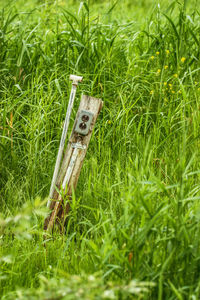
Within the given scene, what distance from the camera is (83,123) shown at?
2867mm

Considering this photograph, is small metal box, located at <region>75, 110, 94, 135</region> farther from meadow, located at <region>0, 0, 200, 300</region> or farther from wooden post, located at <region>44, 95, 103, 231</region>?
meadow, located at <region>0, 0, 200, 300</region>

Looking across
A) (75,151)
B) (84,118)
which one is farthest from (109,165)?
(84,118)

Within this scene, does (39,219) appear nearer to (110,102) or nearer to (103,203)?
(103,203)

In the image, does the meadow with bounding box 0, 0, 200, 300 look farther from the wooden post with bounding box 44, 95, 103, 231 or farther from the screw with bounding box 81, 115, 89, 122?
the screw with bounding box 81, 115, 89, 122

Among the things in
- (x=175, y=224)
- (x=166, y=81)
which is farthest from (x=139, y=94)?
(x=175, y=224)

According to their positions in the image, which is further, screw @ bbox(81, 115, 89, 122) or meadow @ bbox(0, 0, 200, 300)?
screw @ bbox(81, 115, 89, 122)

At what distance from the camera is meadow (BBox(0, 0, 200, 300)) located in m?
2.08

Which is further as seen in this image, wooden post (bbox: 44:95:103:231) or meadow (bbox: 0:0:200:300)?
wooden post (bbox: 44:95:103:231)

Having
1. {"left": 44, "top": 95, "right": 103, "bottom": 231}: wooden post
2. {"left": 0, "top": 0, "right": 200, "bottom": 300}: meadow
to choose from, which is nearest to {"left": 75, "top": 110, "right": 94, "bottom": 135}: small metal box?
{"left": 44, "top": 95, "right": 103, "bottom": 231}: wooden post

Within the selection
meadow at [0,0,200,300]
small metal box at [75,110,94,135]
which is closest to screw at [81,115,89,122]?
small metal box at [75,110,94,135]

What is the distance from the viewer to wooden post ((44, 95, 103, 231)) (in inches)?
113

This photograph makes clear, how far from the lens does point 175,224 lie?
2.07 m

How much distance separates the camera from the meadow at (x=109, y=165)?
2078 mm

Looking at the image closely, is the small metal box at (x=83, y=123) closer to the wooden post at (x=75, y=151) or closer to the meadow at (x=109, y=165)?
the wooden post at (x=75, y=151)
